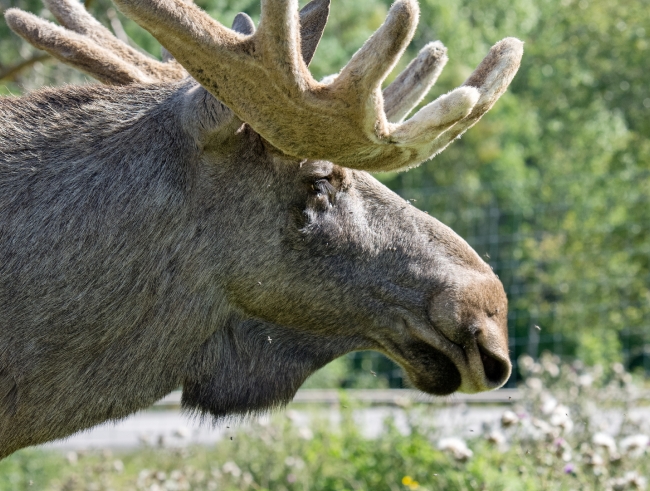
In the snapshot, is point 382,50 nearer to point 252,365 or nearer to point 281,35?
point 281,35

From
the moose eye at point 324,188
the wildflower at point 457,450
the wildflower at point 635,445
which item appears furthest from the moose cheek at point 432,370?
the wildflower at point 635,445

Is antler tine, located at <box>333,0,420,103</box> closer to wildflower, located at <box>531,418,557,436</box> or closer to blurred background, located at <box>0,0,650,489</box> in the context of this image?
blurred background, located at <box>0,0,650,489</box>

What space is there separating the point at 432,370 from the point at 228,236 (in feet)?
2.56

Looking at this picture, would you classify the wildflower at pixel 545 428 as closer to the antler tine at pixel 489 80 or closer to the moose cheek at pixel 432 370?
the moose cheek at pixel 432 370

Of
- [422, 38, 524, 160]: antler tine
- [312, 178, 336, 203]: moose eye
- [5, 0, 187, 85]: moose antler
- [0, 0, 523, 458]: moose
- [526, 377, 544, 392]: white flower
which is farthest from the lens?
[526, 377, 544, 392]: white flower

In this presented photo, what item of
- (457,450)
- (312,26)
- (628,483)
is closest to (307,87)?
(312,26)

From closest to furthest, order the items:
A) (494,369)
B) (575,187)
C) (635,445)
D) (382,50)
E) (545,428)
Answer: (382,50), (494,369), (545,428), (635,445), (575,187)

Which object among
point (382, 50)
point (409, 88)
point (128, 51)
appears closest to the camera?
point (382, 50)

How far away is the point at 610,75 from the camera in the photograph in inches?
407

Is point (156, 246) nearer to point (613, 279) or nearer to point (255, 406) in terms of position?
point (255, 406)

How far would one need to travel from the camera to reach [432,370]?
2.85m

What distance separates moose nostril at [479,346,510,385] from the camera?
279cm

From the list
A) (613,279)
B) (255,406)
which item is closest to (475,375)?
(255,406)

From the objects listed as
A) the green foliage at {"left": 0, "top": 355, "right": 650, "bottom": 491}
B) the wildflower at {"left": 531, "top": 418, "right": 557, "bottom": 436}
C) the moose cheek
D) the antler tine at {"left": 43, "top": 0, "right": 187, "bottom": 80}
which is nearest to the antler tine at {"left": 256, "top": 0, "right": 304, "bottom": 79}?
the moose cheek
